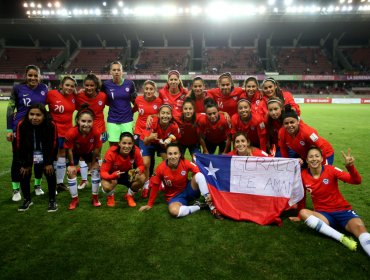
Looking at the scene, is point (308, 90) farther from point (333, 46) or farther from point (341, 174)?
point (341, 174)

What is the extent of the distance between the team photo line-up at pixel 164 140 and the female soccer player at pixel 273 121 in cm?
2

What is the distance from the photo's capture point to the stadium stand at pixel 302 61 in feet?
132

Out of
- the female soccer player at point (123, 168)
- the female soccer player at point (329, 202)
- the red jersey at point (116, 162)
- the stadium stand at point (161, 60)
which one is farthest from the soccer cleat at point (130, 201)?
the stadium stand at point (161, 60)

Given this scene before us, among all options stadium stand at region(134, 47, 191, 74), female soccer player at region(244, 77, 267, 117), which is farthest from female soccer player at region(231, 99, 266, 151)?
stadium stand at region(134, 47, 191, 74)

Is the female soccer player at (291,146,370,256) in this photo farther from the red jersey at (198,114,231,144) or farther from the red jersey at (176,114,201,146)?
the red jersey at (176,114,201,146)

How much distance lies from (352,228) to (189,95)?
3404mm

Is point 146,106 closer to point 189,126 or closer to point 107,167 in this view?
point 189,126

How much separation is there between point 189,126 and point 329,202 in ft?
8.41

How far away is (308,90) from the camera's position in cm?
3925

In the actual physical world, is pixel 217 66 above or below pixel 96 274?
above

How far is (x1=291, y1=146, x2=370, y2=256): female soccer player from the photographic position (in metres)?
3.29

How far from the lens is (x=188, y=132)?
520 cm

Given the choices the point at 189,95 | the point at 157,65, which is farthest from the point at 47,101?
the point at 157,65

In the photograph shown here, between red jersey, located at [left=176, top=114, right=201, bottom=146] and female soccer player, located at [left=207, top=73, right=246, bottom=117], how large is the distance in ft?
2.40
